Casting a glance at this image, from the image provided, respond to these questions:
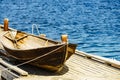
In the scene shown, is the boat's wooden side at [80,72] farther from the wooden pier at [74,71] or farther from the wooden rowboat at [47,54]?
the wooden rowboat at [47,54]

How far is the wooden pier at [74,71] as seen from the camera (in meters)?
11.7

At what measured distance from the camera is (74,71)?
1248cm

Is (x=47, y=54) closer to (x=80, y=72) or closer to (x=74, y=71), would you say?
(x=74, y=71)

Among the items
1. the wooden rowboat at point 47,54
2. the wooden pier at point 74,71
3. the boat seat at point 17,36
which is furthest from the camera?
the boat seat at point 17,36

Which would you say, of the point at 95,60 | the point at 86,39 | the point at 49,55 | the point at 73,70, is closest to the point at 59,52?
the point at 49,55

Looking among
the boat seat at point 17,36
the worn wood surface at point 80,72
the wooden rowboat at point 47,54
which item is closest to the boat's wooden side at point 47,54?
the wooden rowboat at point 47,54

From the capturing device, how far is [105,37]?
32938mm

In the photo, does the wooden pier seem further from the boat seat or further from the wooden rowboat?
the boat seat

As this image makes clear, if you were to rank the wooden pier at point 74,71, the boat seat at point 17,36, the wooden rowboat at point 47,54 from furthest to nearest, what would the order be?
the boat seat at point 17,36 → the wooden rowboat at point 47,54 → the wooden pier at point 74,71

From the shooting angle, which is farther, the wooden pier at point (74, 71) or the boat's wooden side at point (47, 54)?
the boat's wooden side at point (47, 54)

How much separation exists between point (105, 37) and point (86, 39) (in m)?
2.78

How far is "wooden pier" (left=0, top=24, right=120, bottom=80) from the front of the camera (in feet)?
38.3

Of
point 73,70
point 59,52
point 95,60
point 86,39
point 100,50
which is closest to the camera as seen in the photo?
point 59,52

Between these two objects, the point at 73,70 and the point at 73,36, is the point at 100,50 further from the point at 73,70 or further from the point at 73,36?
the point at 73,70
